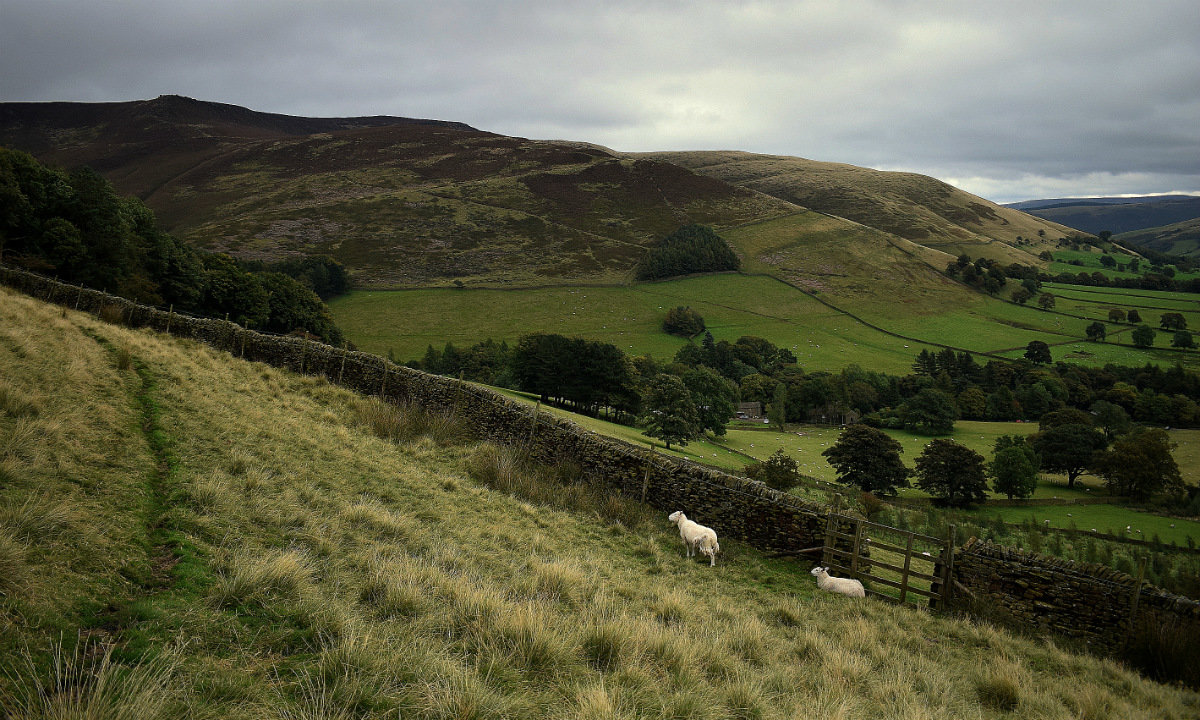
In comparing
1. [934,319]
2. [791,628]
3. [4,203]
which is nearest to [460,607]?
[791,628]

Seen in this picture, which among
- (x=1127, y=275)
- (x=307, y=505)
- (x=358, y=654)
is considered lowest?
(x=307, y=505)

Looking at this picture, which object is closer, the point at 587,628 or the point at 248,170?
the point at 587,628

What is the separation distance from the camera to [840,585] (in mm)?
10992

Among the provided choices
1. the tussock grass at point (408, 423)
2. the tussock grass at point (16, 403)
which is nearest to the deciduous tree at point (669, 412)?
the tussock grass at point (408, 423)

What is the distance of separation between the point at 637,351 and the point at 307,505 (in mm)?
78072

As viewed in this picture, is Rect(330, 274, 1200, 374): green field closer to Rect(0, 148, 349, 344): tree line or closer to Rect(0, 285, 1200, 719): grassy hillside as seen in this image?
Rect(0, 148, 349, 344): tree line

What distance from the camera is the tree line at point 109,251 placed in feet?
115

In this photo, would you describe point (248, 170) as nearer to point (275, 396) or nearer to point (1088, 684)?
point (275, 396)

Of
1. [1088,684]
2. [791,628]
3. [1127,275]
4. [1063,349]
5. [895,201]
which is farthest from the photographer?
[895,201]

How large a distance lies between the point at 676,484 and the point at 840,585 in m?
4.43

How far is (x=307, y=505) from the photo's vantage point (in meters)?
8.36

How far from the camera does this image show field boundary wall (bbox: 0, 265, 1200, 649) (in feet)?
32.8

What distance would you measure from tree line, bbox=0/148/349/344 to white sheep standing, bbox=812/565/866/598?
24.8 metres

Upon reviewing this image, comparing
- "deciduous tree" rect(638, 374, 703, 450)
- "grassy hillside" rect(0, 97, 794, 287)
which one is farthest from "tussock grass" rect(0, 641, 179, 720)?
"grassy hillside" rect(0, 97, 794, 287)
